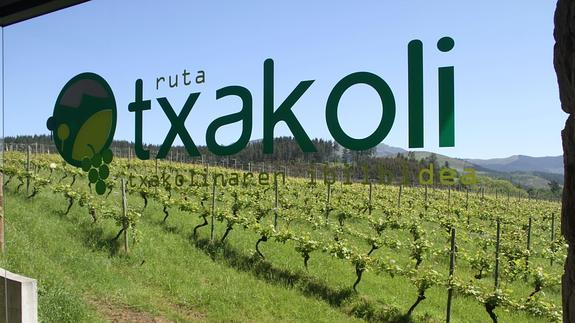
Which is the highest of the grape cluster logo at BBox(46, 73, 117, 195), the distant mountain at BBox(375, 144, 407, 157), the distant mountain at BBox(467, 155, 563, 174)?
the grape cluster logo at BBox(46, 73, 117, 195)

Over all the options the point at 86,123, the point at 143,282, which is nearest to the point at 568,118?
the point at 86,123

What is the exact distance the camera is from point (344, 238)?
206 inches

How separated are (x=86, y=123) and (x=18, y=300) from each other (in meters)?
1.21

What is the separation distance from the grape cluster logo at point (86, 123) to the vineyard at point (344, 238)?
0.04m

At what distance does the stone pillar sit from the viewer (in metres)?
2.55

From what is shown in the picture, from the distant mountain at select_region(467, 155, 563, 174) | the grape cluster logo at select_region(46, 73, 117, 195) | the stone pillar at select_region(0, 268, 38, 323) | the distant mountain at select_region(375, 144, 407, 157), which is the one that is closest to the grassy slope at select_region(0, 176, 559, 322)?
the stone pillar at select_region(0, 268, 38, 323)

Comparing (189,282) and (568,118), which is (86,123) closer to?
(189,282)

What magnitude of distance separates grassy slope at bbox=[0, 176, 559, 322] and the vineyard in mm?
24

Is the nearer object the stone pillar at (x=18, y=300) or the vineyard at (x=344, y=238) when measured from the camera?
the stone pillar at (x=18, y=300)

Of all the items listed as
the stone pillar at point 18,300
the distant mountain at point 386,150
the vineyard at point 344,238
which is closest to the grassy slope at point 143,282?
the vineyard at point 344,238

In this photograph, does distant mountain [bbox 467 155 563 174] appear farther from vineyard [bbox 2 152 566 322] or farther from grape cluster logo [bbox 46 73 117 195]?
grape cluster logo [bbox 46 73 117 195]

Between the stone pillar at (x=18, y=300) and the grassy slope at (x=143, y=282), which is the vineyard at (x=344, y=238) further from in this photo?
the stone pillar at (x=18, y=300)

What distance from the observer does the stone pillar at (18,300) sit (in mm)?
2551

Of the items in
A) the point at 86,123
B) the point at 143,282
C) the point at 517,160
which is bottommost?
the point at 143,282
